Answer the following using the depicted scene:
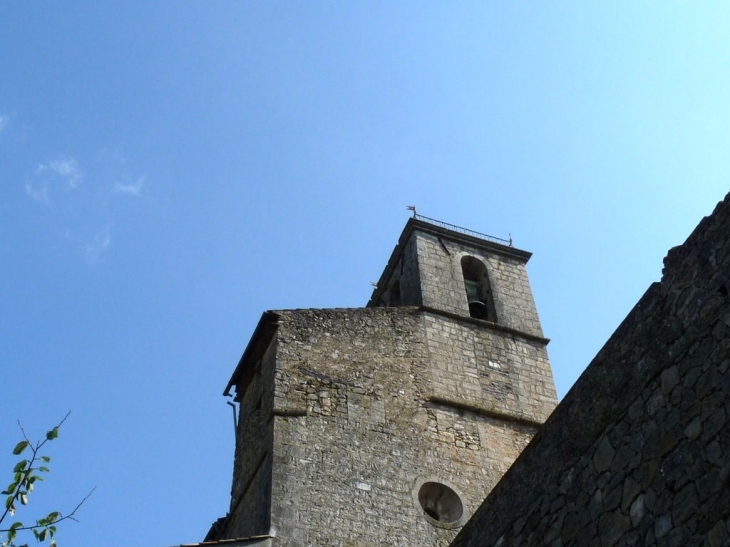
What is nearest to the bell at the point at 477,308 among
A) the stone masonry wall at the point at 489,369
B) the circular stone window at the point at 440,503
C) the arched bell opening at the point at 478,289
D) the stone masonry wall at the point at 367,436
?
the arched bell opening at the point at 478,289

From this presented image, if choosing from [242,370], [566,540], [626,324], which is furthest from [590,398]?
[242,370]

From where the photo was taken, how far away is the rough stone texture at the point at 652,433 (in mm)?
4543

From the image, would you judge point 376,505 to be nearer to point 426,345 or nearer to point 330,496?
point 330,496

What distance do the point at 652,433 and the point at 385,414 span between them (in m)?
6.50

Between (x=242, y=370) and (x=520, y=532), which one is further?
(x=242, y=370)

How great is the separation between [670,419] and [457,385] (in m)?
7.34

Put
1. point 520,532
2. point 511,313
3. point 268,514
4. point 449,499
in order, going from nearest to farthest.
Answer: point 520,532
point 268,514
point 449,499
point 511,313

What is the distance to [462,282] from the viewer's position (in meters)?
14.3

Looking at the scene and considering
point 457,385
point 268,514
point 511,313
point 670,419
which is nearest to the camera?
point 670,419

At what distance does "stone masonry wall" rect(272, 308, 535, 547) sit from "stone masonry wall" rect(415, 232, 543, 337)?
92 cm

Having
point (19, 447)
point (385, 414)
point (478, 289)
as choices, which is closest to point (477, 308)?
point (478, 289)

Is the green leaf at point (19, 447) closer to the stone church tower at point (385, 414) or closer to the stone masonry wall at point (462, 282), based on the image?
the stone church tower at point (385, 414)

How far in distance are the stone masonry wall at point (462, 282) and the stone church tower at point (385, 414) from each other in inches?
1.4

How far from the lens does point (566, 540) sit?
545cm
